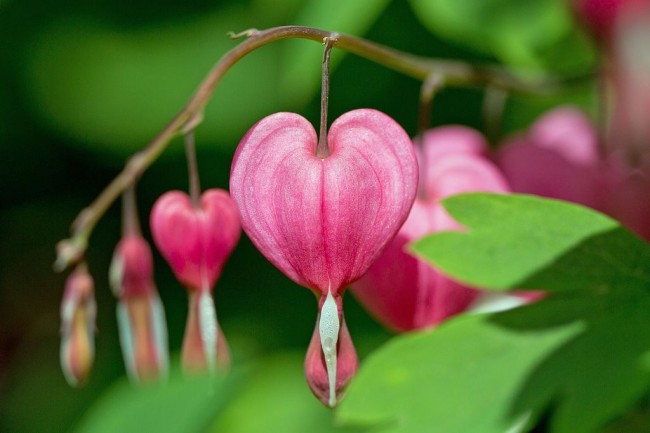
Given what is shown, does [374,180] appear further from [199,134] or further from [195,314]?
[199,134]

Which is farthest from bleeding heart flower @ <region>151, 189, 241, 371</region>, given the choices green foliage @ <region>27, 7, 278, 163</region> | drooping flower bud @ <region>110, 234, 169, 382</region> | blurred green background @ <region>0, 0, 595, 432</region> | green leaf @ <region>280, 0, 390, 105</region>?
green foliage @ <region>27, 7, 278, 163</region>

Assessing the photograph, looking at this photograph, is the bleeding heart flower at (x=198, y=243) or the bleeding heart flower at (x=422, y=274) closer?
the bleeding heart flower at (x=198, y=243)

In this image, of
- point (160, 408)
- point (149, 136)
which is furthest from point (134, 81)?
point (160, 408)

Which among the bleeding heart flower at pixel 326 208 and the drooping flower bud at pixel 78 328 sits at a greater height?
the bleeding heart flower at pixel 326 208

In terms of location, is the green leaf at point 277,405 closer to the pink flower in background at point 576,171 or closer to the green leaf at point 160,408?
the green leaf at point 160,408

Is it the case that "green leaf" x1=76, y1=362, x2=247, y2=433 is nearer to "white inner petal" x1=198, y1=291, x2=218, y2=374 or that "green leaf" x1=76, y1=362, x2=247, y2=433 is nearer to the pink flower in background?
the pink flower in background

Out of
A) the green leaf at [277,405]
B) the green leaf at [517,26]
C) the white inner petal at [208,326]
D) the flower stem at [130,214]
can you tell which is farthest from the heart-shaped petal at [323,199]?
the green leaf at [277,405]
